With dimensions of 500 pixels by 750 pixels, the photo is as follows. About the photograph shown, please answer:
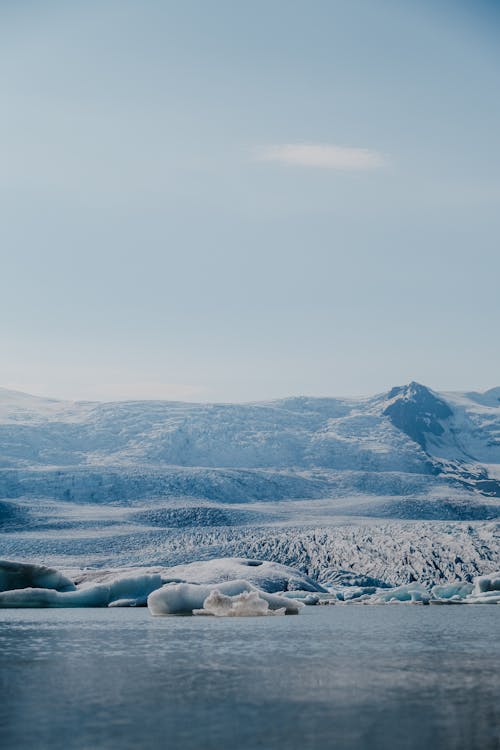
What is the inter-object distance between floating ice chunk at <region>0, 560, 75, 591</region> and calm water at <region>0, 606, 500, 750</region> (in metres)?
9.66

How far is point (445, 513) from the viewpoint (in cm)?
5438

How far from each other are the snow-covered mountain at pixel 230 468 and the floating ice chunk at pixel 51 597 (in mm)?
12138

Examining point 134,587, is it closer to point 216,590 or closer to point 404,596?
point 216,590

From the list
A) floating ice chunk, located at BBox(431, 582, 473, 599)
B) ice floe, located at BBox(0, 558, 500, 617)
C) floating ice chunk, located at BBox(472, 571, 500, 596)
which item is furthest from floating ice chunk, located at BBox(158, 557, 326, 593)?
floating ice chunk, located at BBox(472, 571, 500, 596)

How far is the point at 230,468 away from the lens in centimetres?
6669

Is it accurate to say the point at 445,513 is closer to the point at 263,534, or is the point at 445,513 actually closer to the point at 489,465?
the point at 263,534

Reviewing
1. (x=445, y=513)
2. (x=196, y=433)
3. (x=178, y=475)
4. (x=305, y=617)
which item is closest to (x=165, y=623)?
(x=305, y=617)

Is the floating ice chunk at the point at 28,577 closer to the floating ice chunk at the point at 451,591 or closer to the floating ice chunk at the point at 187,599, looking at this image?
the floating ice chunk at the point at 187,599

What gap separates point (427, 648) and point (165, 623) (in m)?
7.25

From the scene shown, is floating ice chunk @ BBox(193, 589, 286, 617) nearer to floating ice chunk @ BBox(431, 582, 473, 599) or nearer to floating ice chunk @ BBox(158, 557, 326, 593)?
floating ice chunk @ BBox(158, 557, 326, 593)

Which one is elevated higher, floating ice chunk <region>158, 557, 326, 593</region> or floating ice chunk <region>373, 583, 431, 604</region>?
floating ice chunk <region>158, 557, 326, 593</region>

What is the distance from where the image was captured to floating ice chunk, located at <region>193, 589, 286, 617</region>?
20500mm

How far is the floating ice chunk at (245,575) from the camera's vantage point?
28094 millimetres

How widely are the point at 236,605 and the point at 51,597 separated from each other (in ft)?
24.5
